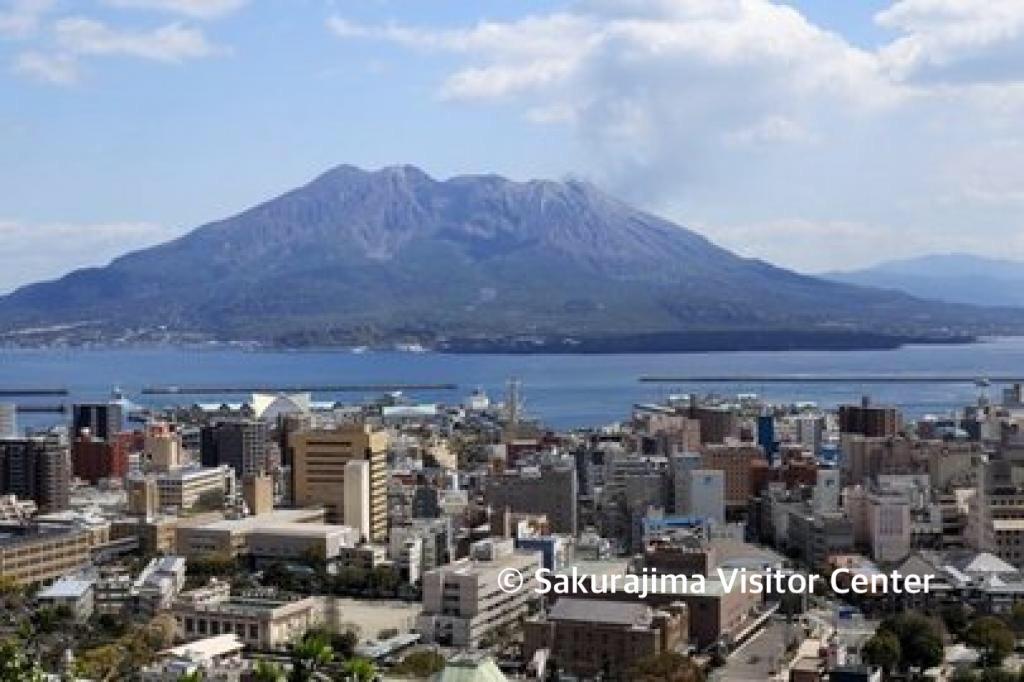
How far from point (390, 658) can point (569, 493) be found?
5.70 metres

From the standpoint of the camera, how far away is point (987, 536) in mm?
13727

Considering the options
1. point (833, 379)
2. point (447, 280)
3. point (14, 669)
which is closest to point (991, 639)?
point (14, 669)

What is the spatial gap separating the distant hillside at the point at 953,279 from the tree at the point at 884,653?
334 feet

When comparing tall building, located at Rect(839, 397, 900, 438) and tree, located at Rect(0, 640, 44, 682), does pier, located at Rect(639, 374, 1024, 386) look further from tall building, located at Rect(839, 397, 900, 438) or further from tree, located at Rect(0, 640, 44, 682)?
tree, located at Rect(0, 640, 44, 682)

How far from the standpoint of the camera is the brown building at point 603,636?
Answer: 32.2ft

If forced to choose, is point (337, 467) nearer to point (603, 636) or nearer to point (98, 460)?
point (98, 460)

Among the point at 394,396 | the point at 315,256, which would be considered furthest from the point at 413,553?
the point at 315,256

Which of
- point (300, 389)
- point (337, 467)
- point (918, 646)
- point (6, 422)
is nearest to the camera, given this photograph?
point (918, 646)

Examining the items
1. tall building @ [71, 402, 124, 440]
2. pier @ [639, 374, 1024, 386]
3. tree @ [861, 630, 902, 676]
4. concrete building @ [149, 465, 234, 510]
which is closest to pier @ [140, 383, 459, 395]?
pier @ [639, 374, 1024, 386]

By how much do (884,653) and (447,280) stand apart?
65.4m

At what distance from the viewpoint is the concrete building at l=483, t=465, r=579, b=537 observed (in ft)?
52.4

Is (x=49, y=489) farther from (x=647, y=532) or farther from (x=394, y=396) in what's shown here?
(x=394, y=396)

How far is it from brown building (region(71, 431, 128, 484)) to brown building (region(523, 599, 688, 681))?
12.3 metres

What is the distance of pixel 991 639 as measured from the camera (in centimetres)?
1012
